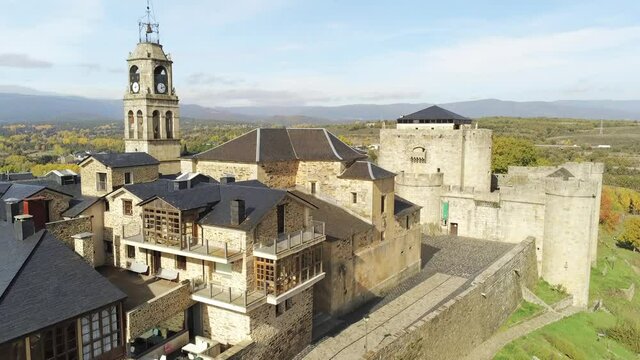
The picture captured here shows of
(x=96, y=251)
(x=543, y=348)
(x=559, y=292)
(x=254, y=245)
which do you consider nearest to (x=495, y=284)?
(x=543, y=348)

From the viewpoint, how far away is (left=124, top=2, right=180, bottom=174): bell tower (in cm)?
2991

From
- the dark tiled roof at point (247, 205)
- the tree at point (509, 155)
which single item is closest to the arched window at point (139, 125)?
the dark tiled roof at point (247, 205)

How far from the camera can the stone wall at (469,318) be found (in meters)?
18.3

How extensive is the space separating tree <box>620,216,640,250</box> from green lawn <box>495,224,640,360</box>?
8316 mm

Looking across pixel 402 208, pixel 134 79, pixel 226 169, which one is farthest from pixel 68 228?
pixel 402 208

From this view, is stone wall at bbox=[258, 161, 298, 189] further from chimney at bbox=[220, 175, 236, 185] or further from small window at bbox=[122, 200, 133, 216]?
small window at bbox=[122, 200, 133, 216]

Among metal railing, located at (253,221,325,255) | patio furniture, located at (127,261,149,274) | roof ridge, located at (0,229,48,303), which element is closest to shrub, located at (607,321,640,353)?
metal railing, located at (253,221,325,255)

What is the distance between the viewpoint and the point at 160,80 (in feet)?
101

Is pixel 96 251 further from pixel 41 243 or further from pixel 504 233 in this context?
pixel 504 233

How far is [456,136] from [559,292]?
1418cm

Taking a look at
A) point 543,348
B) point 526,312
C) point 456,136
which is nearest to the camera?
point 543,348

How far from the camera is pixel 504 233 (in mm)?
36344

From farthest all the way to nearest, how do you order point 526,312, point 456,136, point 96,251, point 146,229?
point 456,136, point 526,312, point 96,251, point 146,229

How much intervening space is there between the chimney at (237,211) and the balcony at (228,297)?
2.43 m
